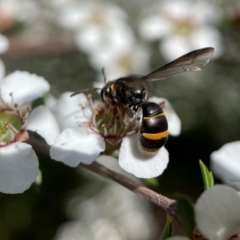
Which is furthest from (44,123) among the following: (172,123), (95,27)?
(95,27)

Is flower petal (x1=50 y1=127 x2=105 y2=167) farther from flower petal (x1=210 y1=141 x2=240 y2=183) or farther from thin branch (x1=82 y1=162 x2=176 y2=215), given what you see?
flower petal (x1=210 y1=141 x2=240 y2=183)

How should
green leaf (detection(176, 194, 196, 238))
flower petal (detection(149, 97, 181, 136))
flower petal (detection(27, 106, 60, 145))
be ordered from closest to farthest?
1. green leaf (detection(176, 194, 196, 238))
2. flower petal (detection(27, 106, 60, 145))
3. flower petal (detection(149, 97, 181, 136))

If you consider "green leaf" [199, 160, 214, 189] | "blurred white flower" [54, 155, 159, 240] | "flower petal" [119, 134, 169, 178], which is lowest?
"blurred white flower" [54, 155, 159, 240]

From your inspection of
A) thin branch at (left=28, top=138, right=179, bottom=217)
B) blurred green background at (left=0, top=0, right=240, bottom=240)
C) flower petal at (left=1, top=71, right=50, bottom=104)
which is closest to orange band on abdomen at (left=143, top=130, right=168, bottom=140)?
thin branch at (left=28, top=138, right=179, bottom=217)

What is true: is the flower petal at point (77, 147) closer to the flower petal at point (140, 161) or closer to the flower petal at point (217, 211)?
the flower petal at point (140, 161)

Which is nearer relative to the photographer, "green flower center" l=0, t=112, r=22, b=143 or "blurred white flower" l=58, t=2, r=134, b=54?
"green flower center" l=0, t=112, r=22, b=143

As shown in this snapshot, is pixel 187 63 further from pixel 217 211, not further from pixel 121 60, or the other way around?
pixel 121 60

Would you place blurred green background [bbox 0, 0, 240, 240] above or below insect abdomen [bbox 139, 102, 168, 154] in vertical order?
below
